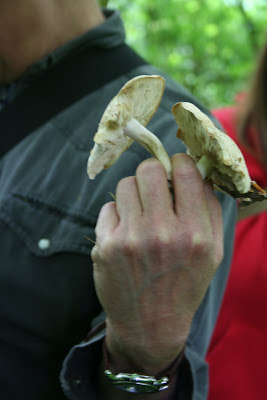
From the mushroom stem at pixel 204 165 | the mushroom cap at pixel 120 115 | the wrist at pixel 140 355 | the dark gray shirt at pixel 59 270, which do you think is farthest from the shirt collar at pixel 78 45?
the wrist at pixel 140 355

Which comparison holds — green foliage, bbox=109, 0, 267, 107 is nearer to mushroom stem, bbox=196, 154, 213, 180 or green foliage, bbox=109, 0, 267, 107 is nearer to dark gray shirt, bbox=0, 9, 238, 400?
dark gray shirt, bbox=0, 9, 238, 400

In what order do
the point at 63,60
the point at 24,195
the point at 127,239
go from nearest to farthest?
1. the point at 127,239
2. the point at 24,195
3. the point at 63,60

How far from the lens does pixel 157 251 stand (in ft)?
2.26

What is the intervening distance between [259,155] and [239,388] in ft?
3.05

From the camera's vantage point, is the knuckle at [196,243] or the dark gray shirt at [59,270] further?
the dark gray shirt at [59,270]

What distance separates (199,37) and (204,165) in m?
7.08

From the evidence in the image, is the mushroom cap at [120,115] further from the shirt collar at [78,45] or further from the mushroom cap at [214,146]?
the shirt collar at [78,45]

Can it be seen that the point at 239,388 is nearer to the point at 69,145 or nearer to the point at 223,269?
the point at 223,269

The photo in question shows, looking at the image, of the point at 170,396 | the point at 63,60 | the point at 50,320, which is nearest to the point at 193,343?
the point at 170,396

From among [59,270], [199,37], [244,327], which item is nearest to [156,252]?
[59,270]

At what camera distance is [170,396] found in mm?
939

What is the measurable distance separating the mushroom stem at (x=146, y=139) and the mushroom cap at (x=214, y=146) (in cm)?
5

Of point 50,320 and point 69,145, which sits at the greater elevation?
point 69,145

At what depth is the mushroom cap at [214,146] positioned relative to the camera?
2.12 feet
